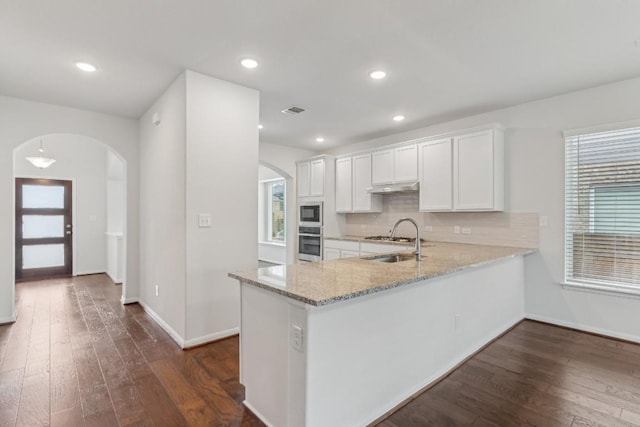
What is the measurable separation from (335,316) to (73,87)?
3.72 metres

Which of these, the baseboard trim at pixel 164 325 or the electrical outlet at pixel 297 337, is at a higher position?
the electrical outlet at pixel 297 337

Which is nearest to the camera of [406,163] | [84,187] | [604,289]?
[604,289]

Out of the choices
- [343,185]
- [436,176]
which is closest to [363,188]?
[343,185]

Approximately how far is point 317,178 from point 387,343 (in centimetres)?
419

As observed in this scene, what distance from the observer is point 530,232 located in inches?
149

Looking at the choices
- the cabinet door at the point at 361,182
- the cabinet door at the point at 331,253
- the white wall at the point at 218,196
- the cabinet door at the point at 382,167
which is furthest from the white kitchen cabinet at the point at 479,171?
the white wall at the point at 218,196

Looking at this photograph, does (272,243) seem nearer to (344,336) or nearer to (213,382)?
(213,382)

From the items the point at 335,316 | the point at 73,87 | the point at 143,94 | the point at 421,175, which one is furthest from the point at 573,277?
the point at 73,87

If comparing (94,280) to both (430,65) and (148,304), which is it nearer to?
(148,304)

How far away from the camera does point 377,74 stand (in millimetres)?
3051

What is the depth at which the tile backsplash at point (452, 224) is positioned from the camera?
385 centimetres

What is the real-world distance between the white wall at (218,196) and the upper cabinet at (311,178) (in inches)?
98.0

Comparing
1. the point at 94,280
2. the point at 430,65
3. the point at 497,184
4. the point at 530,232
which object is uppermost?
the point at 430,65

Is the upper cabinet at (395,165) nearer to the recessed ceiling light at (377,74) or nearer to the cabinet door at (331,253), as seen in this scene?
the cabinet door at (331,253)
